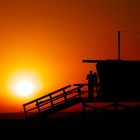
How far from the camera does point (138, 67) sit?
15.5 m

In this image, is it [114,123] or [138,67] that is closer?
[138,67]

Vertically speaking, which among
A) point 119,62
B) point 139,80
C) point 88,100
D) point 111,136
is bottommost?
point 111,136

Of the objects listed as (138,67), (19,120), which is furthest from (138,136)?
(19,120)

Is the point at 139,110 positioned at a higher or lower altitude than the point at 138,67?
lower

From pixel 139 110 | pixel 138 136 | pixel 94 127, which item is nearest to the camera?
pixel 138 136

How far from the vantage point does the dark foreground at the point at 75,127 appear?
50.5ft

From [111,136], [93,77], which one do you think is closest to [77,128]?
[111,136]

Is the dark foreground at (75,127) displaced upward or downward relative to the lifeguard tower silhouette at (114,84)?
Answer: downward

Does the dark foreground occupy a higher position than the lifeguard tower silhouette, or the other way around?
the lifeguard tower silhouette

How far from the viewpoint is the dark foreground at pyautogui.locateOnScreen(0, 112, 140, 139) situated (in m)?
15.4

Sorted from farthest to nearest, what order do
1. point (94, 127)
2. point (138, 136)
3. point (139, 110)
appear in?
Answer: point (139, 110)
point (94, 127)
point (138, 136)

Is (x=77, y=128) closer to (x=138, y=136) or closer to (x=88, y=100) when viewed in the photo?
(x=88, y=100)

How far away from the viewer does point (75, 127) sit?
16531 mm

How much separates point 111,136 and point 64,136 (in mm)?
2537
